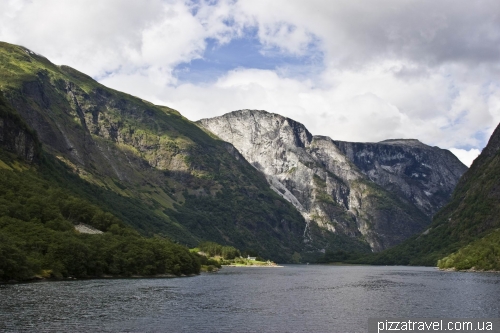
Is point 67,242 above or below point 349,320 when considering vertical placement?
above

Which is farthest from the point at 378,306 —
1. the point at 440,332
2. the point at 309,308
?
the point at 440,332

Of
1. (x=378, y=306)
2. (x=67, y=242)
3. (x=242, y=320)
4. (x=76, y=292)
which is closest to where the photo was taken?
(x=242, y=320)

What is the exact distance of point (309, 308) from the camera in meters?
A: 114

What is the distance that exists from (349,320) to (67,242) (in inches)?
4422

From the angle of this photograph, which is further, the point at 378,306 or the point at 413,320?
the point at 378,306

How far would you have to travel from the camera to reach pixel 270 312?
107 metres

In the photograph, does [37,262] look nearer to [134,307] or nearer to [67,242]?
[67,242]

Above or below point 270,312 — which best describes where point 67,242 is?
above

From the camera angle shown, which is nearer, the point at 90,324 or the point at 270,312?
the point at 90,324

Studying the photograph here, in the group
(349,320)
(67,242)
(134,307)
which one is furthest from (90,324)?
(67,242)

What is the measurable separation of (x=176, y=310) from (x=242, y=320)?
1835 centimetres

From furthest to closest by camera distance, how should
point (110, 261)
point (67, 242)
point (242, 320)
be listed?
point (110, 261) < point (67, 242) < point (242, 320)

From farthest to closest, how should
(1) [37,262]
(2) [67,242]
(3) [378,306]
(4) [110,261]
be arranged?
(4) [110,261]
(2) [67,242]
(1) [37,262]
(3) [378,306]

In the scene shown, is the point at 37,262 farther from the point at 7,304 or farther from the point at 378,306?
the point at 378,306
